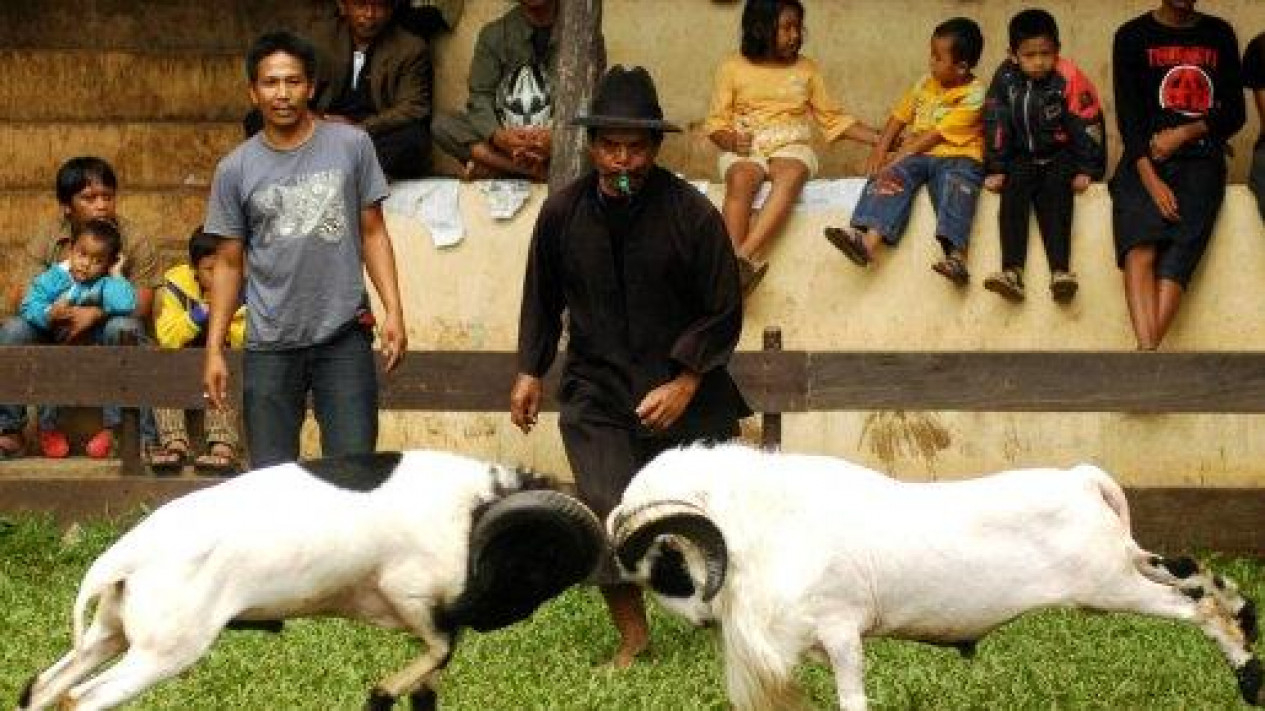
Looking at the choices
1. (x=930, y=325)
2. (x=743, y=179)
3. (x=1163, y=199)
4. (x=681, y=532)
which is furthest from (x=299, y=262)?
(x=1163, y=199)

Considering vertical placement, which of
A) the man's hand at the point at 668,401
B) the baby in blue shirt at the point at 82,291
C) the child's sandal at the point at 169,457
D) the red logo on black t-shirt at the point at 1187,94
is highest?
the red logo on black t-shirt at the point at 1187,94

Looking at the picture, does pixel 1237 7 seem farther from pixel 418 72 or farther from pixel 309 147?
pixel 309 147

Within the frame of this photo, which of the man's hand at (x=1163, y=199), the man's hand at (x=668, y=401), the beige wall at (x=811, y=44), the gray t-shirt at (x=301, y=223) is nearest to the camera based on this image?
the man's hand at (x=668, y=401)

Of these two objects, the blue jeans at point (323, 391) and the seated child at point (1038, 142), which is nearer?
the blue jeans at point (323, 391)

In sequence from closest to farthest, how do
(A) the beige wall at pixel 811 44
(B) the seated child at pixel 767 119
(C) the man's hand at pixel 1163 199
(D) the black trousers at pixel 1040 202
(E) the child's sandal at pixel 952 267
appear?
(C) the man's hand at pixel 1163 199 → (D) the black trousers at pixel 1040 202 → (E) the child's sandal at pixel 952 267 → (B) the seated child at pixel 767 119 → (A) the beige wall at pixel 811 44

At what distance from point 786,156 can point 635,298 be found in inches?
179

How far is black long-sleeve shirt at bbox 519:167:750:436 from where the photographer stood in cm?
1016

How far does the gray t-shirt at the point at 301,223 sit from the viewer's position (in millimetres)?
10398

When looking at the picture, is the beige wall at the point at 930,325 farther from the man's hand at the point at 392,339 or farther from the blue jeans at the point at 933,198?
the man's hand at the point at 392,339

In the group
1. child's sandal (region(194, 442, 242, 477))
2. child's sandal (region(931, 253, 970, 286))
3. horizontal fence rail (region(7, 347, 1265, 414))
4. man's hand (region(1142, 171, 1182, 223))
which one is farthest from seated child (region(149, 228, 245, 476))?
man's hand (region(1142, 171, 1182, 223))

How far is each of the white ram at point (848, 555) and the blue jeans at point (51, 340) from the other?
563 cm

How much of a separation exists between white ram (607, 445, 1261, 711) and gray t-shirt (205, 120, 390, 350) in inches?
69.7

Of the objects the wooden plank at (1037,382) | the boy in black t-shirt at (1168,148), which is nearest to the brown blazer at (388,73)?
the wooden plank at (1037,382)

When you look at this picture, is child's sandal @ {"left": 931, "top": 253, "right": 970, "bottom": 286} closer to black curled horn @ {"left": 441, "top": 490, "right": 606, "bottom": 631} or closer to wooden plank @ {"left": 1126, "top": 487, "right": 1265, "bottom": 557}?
wooden plank @ {"left": 1126, "top": 487, "right": 1265, "bottom": 557}
